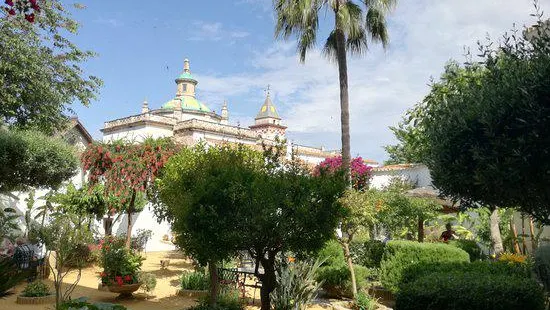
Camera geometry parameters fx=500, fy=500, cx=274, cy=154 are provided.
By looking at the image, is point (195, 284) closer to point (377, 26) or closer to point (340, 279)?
point (340, 279)

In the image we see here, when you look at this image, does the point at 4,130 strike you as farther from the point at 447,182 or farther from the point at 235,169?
the point at 447,182

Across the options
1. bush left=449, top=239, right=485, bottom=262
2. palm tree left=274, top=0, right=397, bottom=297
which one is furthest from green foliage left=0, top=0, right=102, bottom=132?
bush left=449, top=239, right=485, bottom=262

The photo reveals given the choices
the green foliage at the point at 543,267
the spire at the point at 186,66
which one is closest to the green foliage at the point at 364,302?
the green foliage at the point at 543,267

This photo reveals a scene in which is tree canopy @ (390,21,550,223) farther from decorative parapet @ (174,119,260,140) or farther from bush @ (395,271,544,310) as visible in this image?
decorative parapet @ (174,119,260,140)

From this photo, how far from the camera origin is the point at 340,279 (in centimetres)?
1202

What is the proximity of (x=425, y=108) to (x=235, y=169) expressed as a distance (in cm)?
741

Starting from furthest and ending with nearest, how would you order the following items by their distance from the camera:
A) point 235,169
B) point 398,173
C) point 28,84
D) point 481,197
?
point 398,173 < point 28,84 < point 235,169 < point 481,197

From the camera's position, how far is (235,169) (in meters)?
8.05

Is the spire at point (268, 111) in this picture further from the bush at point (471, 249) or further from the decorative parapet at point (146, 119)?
the bush at point (471, 249)

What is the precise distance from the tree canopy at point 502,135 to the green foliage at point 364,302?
166 inches

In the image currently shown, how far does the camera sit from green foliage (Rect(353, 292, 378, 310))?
10.2 meters

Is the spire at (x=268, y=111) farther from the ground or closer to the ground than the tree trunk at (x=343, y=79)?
farther from the ground

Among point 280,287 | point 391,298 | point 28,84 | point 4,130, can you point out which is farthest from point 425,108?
point 4,130

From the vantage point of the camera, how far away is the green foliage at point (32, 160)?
1380 cm
